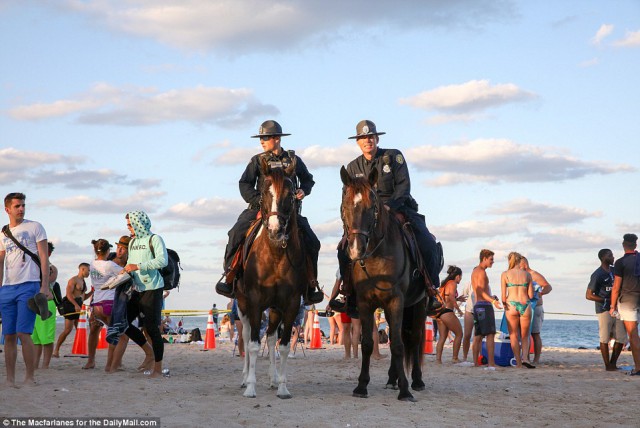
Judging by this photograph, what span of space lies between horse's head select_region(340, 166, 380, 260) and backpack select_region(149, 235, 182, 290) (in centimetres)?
418

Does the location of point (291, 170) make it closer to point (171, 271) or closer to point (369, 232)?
point (369, 232)

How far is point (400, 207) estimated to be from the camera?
12141mm

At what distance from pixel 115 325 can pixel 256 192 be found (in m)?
3.79

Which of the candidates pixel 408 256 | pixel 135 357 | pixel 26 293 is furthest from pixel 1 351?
pixel 408 256

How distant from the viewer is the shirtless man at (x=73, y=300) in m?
18.7

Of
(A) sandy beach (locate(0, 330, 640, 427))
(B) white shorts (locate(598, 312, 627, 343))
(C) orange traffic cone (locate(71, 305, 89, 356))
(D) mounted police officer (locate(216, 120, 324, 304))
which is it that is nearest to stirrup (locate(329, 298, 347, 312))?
(D) mounted police officer (locate(216, 120, 324, 304))

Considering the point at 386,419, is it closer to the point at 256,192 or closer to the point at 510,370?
the point at 256,192

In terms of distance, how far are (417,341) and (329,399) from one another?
2018mm

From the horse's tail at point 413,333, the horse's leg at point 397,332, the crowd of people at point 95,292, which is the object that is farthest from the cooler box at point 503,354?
the crowd of people at point 95,292

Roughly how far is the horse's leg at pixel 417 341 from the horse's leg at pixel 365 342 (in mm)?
1259

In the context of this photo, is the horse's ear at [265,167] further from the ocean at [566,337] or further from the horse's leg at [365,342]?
the ocean at [566,337]

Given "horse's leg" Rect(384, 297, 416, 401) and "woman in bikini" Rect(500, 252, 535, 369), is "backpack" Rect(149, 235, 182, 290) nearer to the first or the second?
"horse's leg" Rect(384, 297, 416, 401)

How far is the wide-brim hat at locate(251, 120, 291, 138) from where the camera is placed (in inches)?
476

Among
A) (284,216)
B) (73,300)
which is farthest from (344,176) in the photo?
(73,300)
